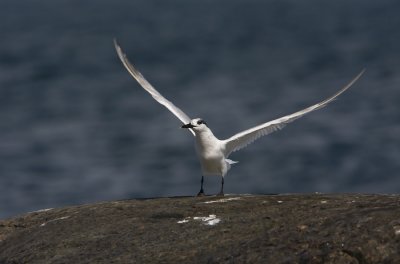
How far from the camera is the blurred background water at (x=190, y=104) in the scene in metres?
56.5

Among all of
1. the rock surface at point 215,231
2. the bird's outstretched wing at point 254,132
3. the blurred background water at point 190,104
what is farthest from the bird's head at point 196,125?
the blurred background water at point 190,104

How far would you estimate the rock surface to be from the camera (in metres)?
12.4

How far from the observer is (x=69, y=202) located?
51312 mm

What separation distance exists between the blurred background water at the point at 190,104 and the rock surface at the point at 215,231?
2700 centimetres

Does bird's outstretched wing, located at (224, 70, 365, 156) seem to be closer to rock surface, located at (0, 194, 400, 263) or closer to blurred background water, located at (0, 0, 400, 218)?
rock surface, located at (0, 194, 400, 263)

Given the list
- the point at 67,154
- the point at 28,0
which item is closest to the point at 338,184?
the point at 67,154

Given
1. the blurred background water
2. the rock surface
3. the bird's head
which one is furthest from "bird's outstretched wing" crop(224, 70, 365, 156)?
the blurred background water

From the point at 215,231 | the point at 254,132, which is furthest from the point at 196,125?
the point at 215,231

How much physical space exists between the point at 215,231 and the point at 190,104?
155ft

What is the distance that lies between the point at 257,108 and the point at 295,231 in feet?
171

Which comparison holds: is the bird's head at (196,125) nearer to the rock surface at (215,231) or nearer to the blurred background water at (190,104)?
the rock surface at (215,231)

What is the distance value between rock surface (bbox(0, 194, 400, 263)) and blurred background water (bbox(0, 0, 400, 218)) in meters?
27.0

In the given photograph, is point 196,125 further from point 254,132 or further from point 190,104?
point 190,104

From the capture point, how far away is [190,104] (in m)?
60.7
